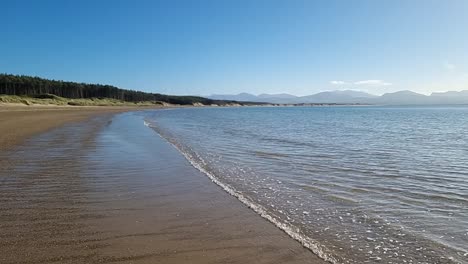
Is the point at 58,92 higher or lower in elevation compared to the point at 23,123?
higher

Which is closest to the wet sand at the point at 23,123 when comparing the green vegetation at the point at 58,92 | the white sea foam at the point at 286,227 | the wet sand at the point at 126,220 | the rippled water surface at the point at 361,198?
the wet sand at the point at 126,220

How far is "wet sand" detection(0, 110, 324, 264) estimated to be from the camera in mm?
4871

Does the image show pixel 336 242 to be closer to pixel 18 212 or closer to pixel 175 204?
pixel 175 204

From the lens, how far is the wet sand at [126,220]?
4.87 m

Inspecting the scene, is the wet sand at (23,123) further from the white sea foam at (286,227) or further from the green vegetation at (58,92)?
the green vegetation at (58,92)

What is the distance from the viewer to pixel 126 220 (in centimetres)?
630

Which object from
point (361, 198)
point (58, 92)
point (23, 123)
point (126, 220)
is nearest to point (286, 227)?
point (126, 220)

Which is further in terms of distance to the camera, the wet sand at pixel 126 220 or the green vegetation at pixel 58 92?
the green vegetation at pixel 58 92

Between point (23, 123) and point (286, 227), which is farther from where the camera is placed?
point (23, 123)

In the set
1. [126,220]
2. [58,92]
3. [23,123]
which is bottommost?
[23,123]

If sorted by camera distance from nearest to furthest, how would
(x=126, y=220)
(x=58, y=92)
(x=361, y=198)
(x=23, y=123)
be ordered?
(x=126, y=220) < (x=361, y=198) < (x=23, y=123) < (x=58, y=92)

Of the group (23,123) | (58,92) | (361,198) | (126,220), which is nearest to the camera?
(126,220)

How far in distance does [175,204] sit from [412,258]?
4.56 m

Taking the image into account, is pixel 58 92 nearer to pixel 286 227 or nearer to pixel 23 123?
pixel 23 123
